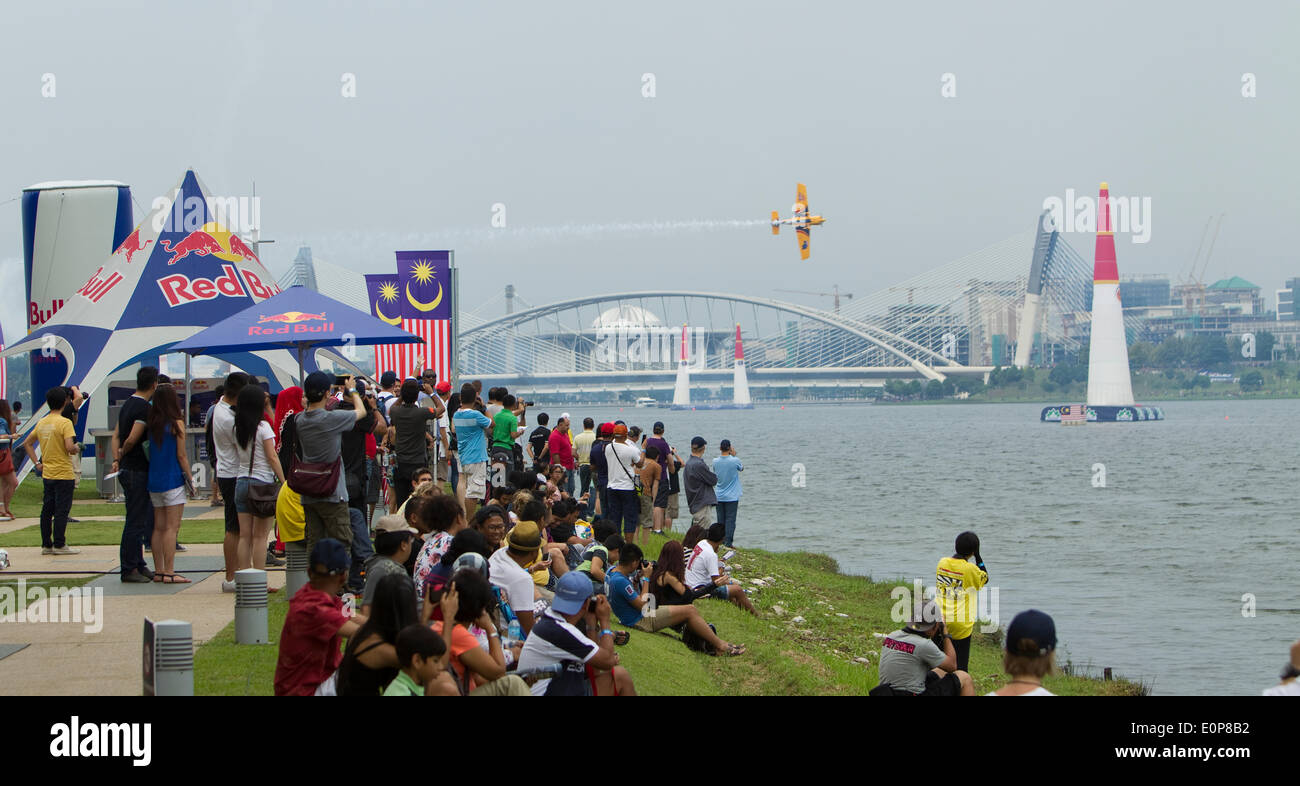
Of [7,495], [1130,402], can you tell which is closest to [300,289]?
[7,495]

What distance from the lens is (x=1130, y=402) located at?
125 m

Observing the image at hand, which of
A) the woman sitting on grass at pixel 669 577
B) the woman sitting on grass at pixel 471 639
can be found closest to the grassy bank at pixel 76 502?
the woman sitting on grass at pixel 669 577

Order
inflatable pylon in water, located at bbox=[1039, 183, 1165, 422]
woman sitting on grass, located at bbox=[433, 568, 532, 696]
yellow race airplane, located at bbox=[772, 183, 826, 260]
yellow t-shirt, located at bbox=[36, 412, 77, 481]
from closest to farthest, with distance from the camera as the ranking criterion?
woman sitting on grass, located at bbox=[433, 568, 532, 696]
yellow t-shirt, located at bbox=[36, 412, 77, 481]
yellow race airplane, located at bbox=[772, 183, 826, 260]
inflatable pylon in water, located at bbox=[1039, 183, 1165, 422]

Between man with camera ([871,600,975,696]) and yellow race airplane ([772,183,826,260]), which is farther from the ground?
yellow race airplane ([772,183,826,260])

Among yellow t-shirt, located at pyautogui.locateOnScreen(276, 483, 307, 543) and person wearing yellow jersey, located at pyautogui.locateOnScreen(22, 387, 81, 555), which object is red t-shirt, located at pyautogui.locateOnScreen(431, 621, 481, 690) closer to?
yellow t-shirt, located at pyautogui.locateOnScreen(276, 483, 307, 543)

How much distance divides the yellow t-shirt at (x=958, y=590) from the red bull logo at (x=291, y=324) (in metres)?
6.69

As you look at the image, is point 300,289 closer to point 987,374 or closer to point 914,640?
point 914,640

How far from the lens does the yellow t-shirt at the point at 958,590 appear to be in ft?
31.2

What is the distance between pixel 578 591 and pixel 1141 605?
61.2 ft

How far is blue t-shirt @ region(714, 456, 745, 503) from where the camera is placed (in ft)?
63.0

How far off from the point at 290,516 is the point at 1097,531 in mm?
31436

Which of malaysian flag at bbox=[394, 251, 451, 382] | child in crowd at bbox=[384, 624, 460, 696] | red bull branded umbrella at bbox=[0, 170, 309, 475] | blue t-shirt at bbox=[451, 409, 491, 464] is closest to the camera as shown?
child in crowd at bbox=[384, 624, 460, 696]

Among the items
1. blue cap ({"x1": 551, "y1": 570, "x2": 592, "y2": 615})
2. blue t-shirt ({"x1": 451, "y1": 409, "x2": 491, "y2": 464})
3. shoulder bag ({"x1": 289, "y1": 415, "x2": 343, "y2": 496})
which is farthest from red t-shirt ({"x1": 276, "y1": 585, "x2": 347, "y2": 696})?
blue t-shirt ({"x1": 451, "y1": 409, "x2": 491, "y2": 464})

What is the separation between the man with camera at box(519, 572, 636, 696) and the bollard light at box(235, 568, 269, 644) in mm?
2052
